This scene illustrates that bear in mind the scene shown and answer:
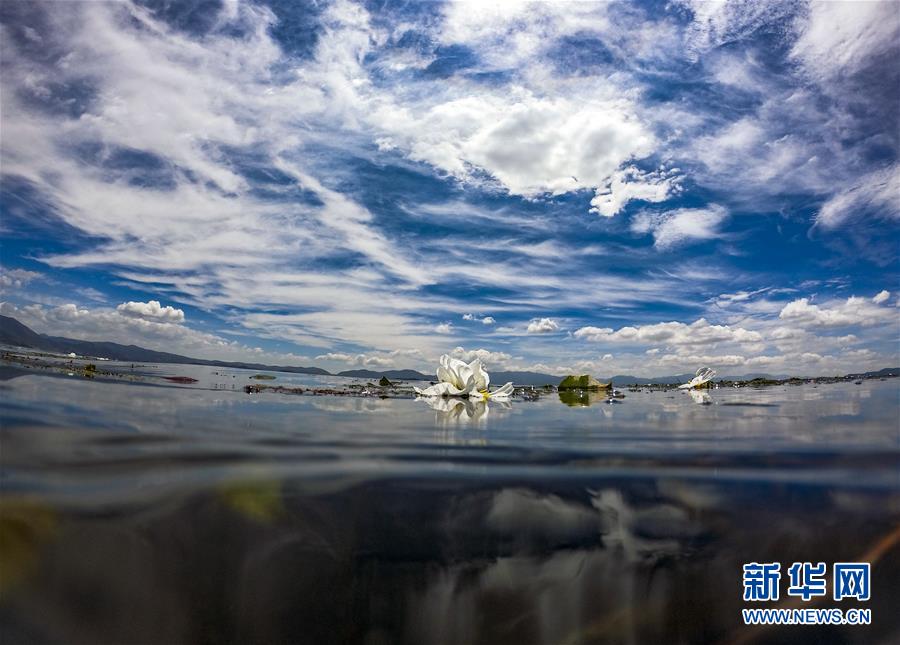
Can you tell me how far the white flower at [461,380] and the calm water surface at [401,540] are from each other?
4350mm

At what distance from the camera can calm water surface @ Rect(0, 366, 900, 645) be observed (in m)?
1.37

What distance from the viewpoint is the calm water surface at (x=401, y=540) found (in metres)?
1.37

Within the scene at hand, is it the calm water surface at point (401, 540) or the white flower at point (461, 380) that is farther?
the white flower at point (461, 380)

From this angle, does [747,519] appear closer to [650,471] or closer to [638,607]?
[650,471]

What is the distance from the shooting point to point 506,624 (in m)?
1.44

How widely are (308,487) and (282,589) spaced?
0.41 m

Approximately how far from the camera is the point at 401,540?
1.57 m

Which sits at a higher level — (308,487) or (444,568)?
(308,487)

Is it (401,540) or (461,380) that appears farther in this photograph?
(461,380)

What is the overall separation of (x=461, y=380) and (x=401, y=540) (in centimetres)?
535

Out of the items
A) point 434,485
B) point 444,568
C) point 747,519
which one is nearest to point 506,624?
point 444,568

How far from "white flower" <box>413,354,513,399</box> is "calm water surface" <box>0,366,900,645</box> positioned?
4350mm

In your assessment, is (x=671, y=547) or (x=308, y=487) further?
(x=308, y=487)

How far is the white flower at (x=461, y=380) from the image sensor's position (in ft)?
22.1
